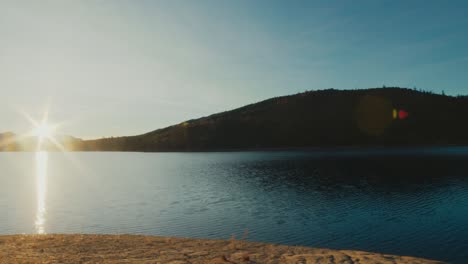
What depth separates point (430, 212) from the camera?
116ft

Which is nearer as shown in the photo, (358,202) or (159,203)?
(358,202)

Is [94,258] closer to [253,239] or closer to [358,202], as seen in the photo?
[253,239]

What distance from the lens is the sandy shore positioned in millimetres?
17234

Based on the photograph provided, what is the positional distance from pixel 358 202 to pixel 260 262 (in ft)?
93.7

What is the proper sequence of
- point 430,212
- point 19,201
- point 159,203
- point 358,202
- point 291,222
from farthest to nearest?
point 19,201 < point 159,203 < point 358,202 < point 430,212 < point 291,222

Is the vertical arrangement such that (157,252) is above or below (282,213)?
above

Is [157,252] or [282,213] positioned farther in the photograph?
[282,213]

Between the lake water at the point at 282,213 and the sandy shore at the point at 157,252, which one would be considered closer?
the sandy shore at the point at 157,252

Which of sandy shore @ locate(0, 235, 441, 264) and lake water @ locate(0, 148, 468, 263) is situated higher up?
sandy shore @ locate(0, 235, 441, 264)

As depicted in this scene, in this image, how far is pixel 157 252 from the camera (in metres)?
19.1

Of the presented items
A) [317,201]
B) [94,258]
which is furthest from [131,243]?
[317,201]

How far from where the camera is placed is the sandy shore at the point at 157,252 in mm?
17234

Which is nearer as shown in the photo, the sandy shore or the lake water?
the sandy shore

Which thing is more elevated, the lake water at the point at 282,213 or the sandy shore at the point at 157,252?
the sandy shore at the point at 157,252
